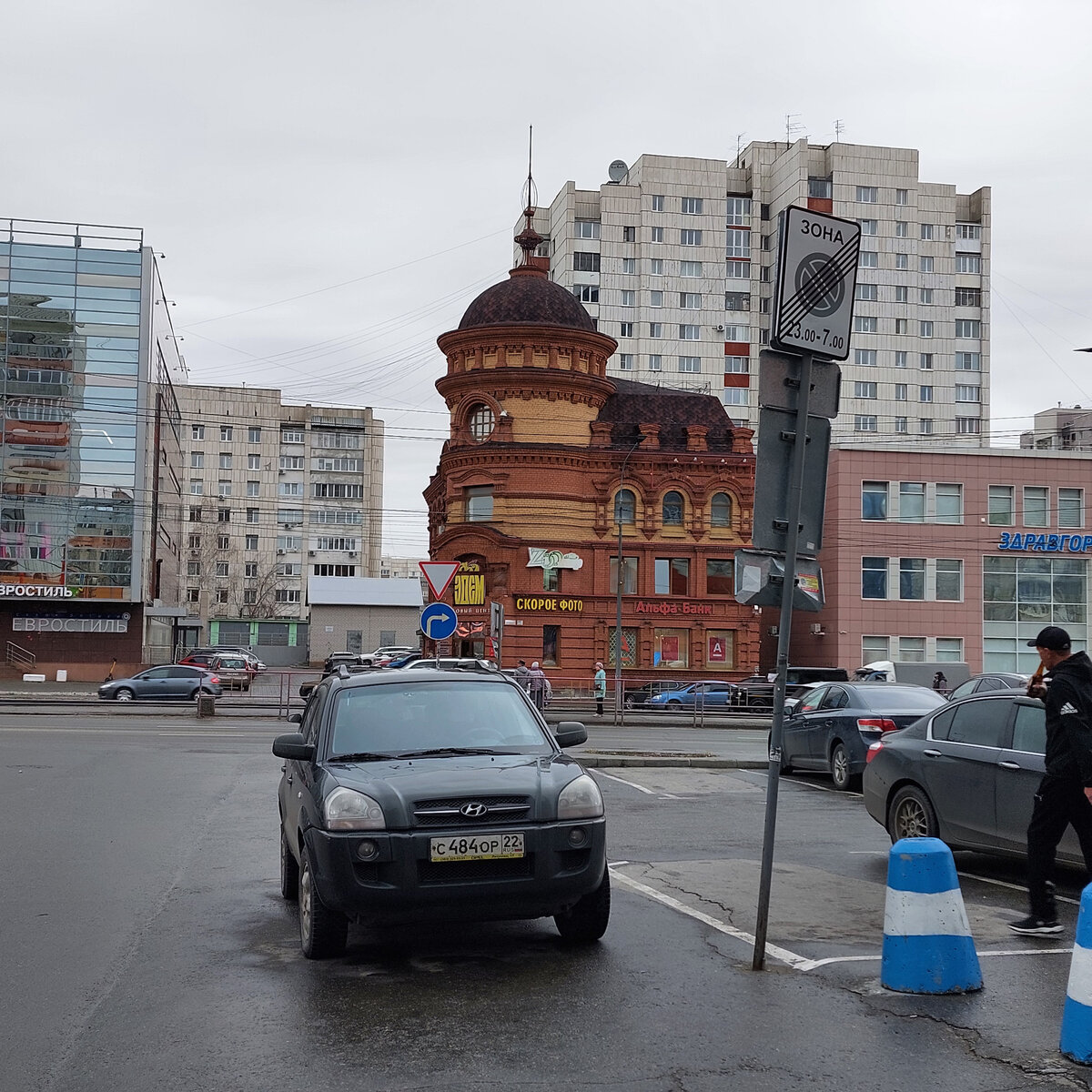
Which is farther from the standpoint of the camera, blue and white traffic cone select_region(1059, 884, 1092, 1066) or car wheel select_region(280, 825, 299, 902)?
car wheel select_region(280, 825, 299, 902)

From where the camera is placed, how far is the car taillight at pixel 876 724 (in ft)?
→ 55.2

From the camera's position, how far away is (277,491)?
115 m

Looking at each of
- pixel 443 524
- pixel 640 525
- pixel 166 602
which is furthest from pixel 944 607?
pixel 166 602

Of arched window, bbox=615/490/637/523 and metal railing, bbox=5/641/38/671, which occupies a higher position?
A: arched window, bbox=615/490/637/523

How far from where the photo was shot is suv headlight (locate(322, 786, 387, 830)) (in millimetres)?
6781

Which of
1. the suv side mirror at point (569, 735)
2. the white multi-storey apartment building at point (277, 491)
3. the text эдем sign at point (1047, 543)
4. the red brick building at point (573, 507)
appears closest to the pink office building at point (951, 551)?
the text эдем sign at point (1047, 543)

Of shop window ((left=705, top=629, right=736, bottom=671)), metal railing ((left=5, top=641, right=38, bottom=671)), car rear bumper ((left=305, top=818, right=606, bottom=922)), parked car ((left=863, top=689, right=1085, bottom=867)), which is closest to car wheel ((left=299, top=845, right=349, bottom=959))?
car rear bumper ((left=305, top=818, right=606, bottom=922))

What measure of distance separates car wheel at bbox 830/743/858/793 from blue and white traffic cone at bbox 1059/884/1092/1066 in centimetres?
1190

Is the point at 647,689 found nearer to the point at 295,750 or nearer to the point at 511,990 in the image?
the point at 295,750

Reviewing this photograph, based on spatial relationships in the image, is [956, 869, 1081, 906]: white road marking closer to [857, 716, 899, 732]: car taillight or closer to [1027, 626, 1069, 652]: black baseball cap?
[1027, 626, 1069, 652]: black baseball cap

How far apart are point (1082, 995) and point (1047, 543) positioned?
54.0 metres

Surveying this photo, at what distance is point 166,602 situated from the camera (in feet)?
266

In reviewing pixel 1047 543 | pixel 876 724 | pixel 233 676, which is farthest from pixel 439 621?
pixel 1047 543

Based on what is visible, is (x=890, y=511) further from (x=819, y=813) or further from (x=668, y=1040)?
(x=668, y=1040)
